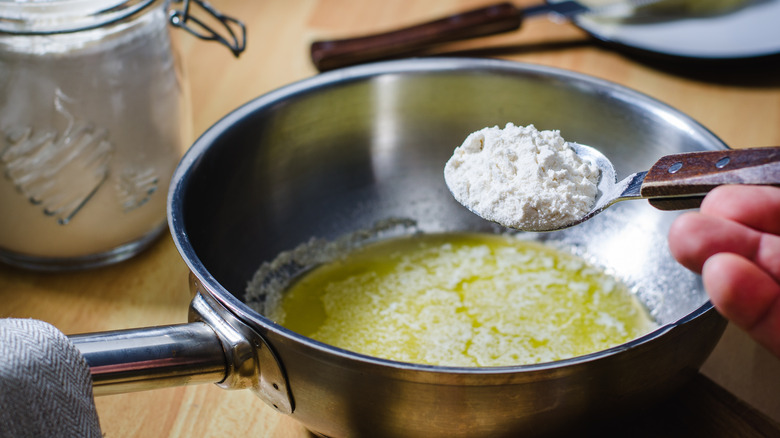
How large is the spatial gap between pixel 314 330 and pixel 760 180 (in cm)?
32

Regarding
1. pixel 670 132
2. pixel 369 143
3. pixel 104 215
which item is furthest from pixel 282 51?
pixel 670 132

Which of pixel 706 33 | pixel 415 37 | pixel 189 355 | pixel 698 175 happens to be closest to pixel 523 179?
pixel 698 175

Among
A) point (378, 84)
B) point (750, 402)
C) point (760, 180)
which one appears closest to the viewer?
point (760, 180)

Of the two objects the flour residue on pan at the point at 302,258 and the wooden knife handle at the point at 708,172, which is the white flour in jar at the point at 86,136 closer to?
the flour residue on pan at the point at 302,258

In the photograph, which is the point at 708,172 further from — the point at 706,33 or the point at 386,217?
the point at 706,33

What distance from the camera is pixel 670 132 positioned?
1.85ft

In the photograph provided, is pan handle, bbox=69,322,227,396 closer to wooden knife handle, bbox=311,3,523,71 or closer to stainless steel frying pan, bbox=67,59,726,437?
stainless steel frying pan, bbox=67,59,726,437

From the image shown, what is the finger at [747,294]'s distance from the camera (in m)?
0.31

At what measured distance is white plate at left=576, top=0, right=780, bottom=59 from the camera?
0.82 metres

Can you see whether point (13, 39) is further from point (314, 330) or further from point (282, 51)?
point (282, 51)

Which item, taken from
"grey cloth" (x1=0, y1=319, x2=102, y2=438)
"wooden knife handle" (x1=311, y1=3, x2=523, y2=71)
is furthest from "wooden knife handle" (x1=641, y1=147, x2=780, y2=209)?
"wooden knife handle" (x1=311, y1=3, x2=523, y2=71)

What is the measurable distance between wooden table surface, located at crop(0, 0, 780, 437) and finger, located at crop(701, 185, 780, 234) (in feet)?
0.57

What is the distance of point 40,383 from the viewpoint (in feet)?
1.14

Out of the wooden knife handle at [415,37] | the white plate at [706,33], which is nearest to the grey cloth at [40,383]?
the wooden knife handle at [415,37]
